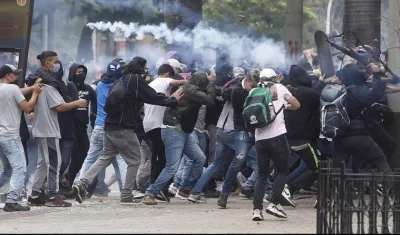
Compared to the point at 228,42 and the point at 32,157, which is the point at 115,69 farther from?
the point at 228,42

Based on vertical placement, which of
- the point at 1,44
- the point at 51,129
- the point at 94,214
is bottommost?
the point at 94,214

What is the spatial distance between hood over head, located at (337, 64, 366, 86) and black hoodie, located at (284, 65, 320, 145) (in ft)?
1.34

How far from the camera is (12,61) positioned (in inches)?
733

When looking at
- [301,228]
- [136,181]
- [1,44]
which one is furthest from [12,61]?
[301,228]

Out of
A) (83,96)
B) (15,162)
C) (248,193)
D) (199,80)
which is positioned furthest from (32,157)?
(199,80)

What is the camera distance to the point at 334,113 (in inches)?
578

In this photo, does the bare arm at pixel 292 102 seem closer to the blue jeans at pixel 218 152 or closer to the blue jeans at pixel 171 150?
the blue jeans at pixel 218 152

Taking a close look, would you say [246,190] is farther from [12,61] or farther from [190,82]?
[12,61]

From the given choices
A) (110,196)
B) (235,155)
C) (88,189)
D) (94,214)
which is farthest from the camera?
(110,196)

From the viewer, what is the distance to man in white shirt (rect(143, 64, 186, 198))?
15805mm

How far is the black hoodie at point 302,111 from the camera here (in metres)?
15.2

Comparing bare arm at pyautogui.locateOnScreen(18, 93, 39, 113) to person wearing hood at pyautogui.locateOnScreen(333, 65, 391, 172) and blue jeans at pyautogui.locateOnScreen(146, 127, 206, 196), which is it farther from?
person wearing hood at pyautogui.locateOnScreen(333, 65, 391, 172)

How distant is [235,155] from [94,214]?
210 cm

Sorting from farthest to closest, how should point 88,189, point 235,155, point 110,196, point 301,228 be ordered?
point 110,196 < point 88,189 < point 235,155 < point 301,228
